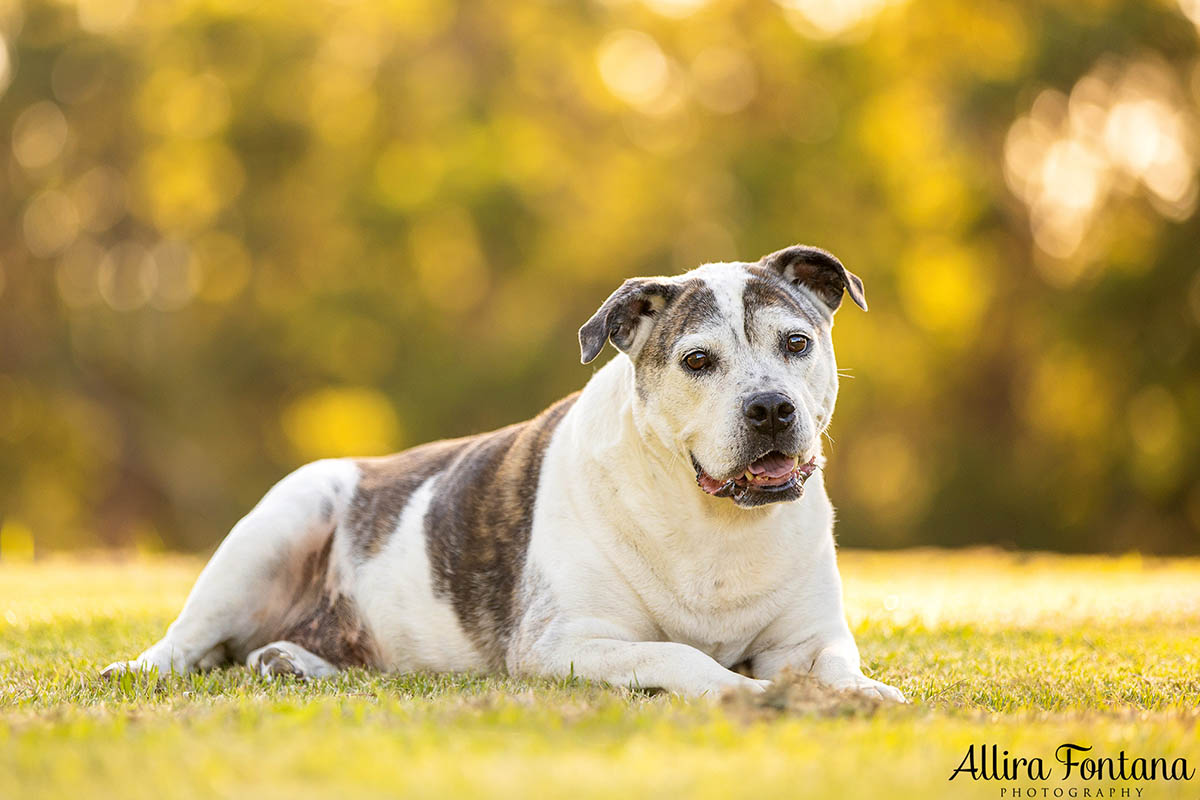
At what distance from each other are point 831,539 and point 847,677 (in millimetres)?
904

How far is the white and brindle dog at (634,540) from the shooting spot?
5289 mm

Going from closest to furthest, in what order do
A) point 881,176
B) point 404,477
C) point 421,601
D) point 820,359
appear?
point 820,359
point 421,601
point 404,477
point 881,176

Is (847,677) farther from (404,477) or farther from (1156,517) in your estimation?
(1156,517)

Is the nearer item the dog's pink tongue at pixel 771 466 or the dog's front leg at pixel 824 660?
the dog's front leg at pixel 824 660

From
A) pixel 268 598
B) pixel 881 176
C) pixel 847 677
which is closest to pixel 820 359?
pixel 847 677

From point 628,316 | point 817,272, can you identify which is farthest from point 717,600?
point 817,272

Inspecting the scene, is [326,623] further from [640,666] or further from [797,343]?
[797,343]

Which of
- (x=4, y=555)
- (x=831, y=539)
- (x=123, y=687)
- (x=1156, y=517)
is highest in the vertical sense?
(x=831, y=539)

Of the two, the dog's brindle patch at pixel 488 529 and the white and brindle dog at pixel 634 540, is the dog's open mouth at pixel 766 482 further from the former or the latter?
the dog's brindle patch at pixel 488 529

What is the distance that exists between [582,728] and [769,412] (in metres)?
1.69

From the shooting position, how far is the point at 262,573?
6555 millimetres

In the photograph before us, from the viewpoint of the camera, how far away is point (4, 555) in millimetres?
14484

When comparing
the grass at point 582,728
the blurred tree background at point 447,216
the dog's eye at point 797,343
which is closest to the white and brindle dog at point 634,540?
the dog's eye at point 797,343

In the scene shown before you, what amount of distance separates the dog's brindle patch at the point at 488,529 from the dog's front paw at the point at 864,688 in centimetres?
151
